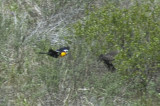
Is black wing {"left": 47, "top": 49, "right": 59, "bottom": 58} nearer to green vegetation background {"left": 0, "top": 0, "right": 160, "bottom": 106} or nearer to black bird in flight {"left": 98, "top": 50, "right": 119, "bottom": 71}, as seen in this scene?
green vegetation background {"left": 0, "top": 0, "right": 160, "bottom": 106}

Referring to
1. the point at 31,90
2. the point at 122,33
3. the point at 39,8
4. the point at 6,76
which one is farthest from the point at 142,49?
the point at 39,8

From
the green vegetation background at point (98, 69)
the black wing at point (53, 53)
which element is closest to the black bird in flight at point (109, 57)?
the green vegetation background at point (98, 69)

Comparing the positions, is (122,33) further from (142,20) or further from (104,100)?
(104,100)

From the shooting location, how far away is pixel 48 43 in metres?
7.89

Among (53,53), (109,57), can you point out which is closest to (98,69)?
(109,57)

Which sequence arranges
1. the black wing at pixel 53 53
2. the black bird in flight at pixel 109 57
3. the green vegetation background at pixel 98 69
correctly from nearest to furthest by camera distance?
the green vegetation background at pixel 98 69 → the black wing at pixel 53 53 → the black bird in flight at pixel 109 57

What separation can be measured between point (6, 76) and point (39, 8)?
2650 mm

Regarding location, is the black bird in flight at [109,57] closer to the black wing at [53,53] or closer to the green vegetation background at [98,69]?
the green vegetation background at [98,69]

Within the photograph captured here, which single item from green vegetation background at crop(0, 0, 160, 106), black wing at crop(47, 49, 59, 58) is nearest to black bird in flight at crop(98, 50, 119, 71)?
green vegetation background at crop(0, 0, 160, 106)

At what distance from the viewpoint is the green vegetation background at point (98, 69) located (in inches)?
249

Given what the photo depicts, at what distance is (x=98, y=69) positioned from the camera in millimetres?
7180

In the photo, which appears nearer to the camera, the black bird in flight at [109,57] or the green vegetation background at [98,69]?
the green vegetation background at [98,69]

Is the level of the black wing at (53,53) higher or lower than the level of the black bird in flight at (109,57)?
higher

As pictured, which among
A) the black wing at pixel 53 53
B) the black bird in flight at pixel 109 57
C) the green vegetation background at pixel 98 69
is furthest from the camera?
the black bird in flight at pixel 109 57
